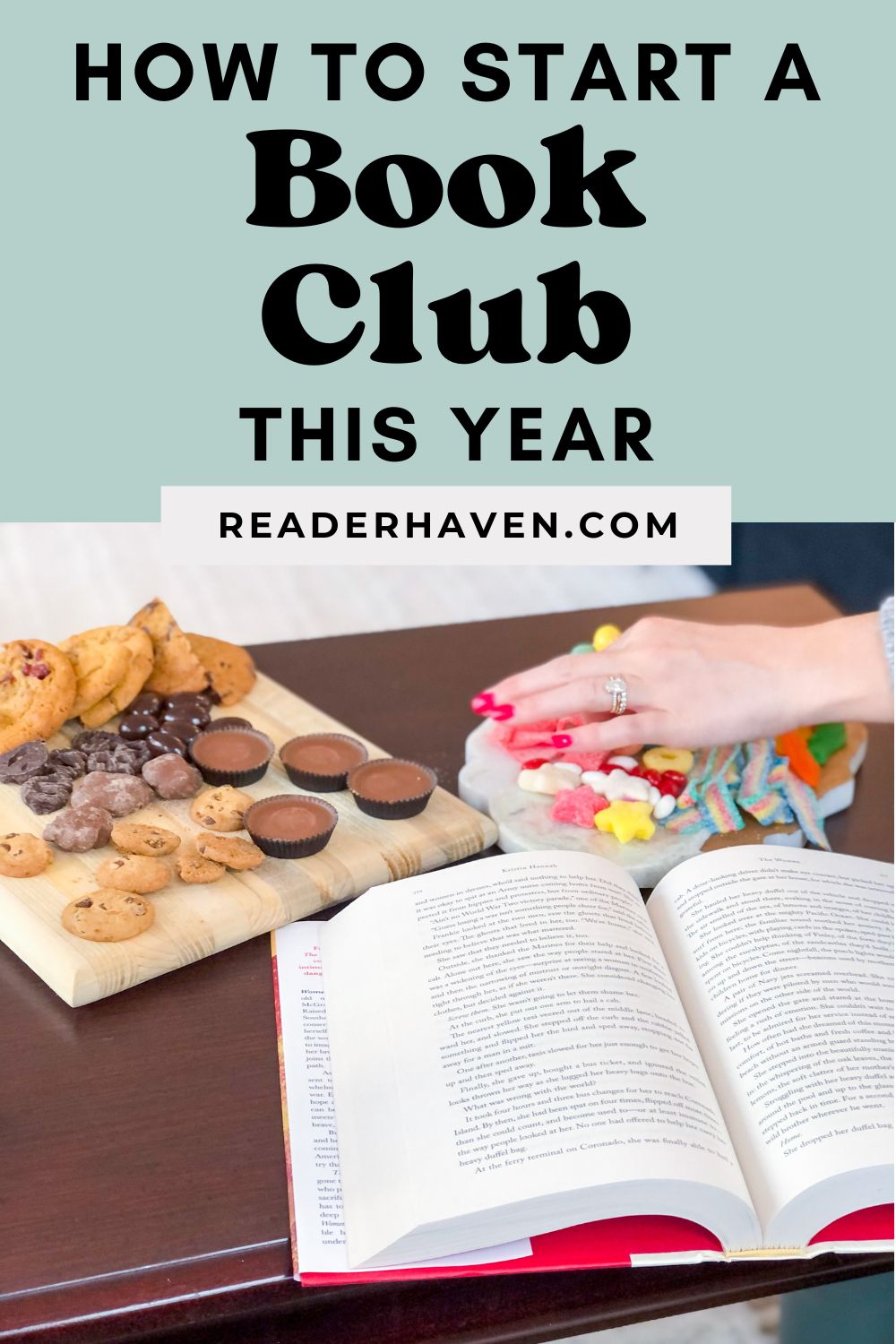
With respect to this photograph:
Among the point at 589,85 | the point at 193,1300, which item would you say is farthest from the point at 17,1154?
the point at 589,85

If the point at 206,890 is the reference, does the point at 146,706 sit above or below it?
above

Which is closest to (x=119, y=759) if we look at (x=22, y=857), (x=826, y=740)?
(x=22, y=857)

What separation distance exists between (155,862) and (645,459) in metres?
0.62

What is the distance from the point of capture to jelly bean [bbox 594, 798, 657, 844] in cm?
134

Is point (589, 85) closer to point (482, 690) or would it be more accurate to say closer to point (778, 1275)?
point (482, 690)

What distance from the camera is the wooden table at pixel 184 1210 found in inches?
36.1

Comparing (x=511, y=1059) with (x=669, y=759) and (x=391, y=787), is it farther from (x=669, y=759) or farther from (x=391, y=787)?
(x=669, y=759)

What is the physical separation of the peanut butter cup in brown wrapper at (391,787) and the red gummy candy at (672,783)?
0.24 metres

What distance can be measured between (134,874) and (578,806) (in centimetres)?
45

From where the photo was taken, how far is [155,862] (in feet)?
4.05

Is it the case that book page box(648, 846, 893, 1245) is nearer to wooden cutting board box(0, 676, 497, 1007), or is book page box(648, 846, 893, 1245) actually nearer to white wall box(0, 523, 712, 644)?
wooden cutting board box(0, 676, 497, 1007)

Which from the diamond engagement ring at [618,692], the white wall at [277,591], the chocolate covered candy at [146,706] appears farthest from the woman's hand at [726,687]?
the white wall at [277,591]

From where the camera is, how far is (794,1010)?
110cm

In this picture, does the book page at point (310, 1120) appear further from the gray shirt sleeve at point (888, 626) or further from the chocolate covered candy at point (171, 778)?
the gray shirt sleeve at point (888, 626)
